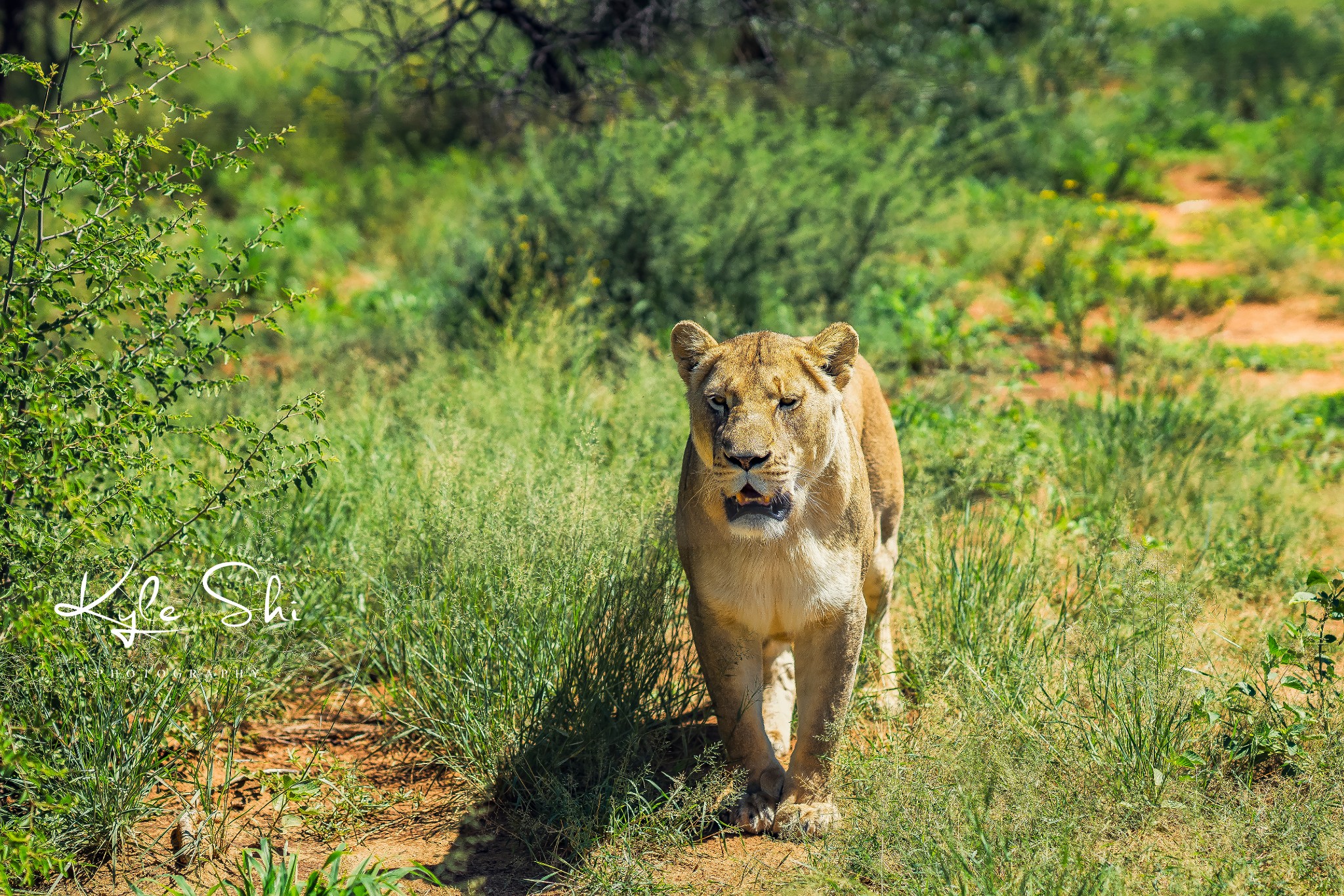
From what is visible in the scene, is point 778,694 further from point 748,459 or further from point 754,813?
point 748,459

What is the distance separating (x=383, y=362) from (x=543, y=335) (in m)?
1.48

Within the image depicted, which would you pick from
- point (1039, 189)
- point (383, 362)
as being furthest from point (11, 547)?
point (1039, 189)

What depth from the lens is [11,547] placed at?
373 centimetres

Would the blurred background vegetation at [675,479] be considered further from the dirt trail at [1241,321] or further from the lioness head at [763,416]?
the lioness head at [763,416]

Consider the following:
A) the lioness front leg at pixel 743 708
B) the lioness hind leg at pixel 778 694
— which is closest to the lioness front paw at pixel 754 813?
the lioness front leg at pixel 743 708

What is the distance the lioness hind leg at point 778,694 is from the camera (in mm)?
4734

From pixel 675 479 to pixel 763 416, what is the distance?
2.10 metres

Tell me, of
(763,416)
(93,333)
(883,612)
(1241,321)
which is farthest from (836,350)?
(1241,321)

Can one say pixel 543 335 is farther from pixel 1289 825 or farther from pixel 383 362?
pixel 1289 825

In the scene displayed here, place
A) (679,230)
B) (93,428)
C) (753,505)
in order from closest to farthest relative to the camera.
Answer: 1. (93,428)
2. (753,505)
3. (679,230)

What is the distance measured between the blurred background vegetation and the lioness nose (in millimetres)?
1057

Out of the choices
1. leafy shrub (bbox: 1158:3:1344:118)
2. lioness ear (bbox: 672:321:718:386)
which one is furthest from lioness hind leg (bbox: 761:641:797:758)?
leafy shrub (bbox: 1158:3:1344:118)

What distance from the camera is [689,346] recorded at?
4125 mm

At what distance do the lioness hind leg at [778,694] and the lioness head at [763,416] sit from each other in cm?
111
